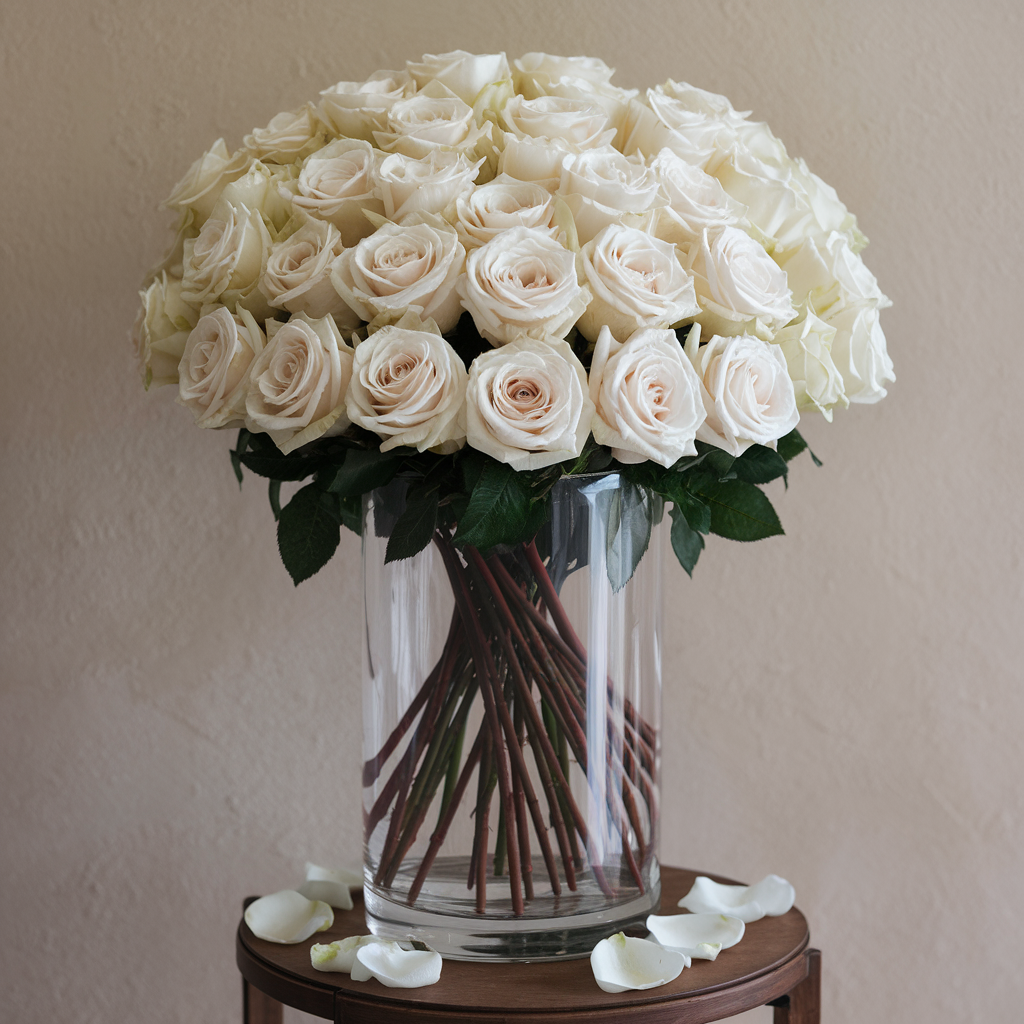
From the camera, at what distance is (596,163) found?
2.27 feet

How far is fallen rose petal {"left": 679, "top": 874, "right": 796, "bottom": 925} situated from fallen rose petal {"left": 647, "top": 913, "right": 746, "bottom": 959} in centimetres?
4

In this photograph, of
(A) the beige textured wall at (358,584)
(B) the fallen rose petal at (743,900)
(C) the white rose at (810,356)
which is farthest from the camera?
(A) the beige textured wall at (358,584)

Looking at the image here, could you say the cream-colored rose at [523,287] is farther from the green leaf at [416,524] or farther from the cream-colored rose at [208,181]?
the cream-colored rose at [208,181]

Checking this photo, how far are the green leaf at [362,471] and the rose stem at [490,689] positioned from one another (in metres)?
0.07

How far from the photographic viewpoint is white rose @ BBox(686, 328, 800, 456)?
66 cm

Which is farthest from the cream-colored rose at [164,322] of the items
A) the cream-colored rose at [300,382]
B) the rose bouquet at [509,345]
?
the cream-colored rose at [300,382]

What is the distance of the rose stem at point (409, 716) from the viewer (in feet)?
2.49

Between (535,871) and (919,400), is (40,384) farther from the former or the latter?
(919,400)

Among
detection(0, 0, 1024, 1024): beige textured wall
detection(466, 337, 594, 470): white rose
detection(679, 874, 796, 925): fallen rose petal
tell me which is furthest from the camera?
detection(0, 0, 1024, 1024): beige textured wall

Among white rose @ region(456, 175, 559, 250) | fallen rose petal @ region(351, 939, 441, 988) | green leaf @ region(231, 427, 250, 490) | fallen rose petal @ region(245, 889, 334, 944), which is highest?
white rose @ region(456, 175, 559, 250)

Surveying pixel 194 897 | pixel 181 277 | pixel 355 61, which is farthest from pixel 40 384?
pixel 194 897

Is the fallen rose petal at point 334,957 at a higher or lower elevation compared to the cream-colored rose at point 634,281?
lower

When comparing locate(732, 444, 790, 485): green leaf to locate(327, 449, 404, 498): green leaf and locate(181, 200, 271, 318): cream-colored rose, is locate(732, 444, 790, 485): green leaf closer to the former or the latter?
locate(327, 449, 404, 498): green leaf

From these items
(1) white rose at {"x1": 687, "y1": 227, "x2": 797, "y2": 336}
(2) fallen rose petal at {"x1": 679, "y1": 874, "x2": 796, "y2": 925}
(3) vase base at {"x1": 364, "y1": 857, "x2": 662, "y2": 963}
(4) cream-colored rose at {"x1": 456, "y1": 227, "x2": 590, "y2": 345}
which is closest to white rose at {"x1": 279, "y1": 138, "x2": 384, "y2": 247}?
(4) cream-colored rose at {"x1": 456, "y1": 227, "x2": 590, "y2": 345}
